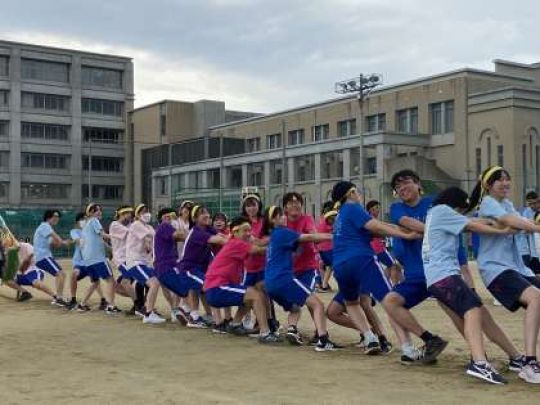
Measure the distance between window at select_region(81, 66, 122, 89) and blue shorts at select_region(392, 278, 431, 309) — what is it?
88.1 meters

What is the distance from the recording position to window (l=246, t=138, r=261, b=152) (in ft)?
263

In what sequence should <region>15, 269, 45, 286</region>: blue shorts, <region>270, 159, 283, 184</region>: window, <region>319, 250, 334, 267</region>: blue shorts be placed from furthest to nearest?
<region>270, 159, 283, 184</region>: window, <region>15, 269, 45, 286</region>: blue shorts, <region>319, 250, 334, 267</region>: blue shorts

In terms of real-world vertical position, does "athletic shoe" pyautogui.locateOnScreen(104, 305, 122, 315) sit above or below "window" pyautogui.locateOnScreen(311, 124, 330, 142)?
below

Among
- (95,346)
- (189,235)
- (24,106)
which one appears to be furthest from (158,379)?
(24,106)

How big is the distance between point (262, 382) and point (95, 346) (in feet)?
11.3

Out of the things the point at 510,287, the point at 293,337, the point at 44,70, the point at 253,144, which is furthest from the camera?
the point at 44,70

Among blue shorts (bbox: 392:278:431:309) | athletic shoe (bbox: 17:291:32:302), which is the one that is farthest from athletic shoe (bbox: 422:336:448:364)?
athletic shoe (bbox: 17:291:32:302)

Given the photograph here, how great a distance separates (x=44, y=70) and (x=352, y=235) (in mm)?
86226

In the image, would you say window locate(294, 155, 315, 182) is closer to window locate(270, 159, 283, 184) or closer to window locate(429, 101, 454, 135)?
window locate(270, 159, 283, 184)

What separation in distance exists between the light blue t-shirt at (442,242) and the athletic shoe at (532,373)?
1.00 m

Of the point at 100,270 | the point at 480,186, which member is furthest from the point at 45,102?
the point at 480,186

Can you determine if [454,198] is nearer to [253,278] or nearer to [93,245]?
[253,278]

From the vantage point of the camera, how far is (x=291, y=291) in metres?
9.74

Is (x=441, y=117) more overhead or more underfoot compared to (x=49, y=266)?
more overhead
